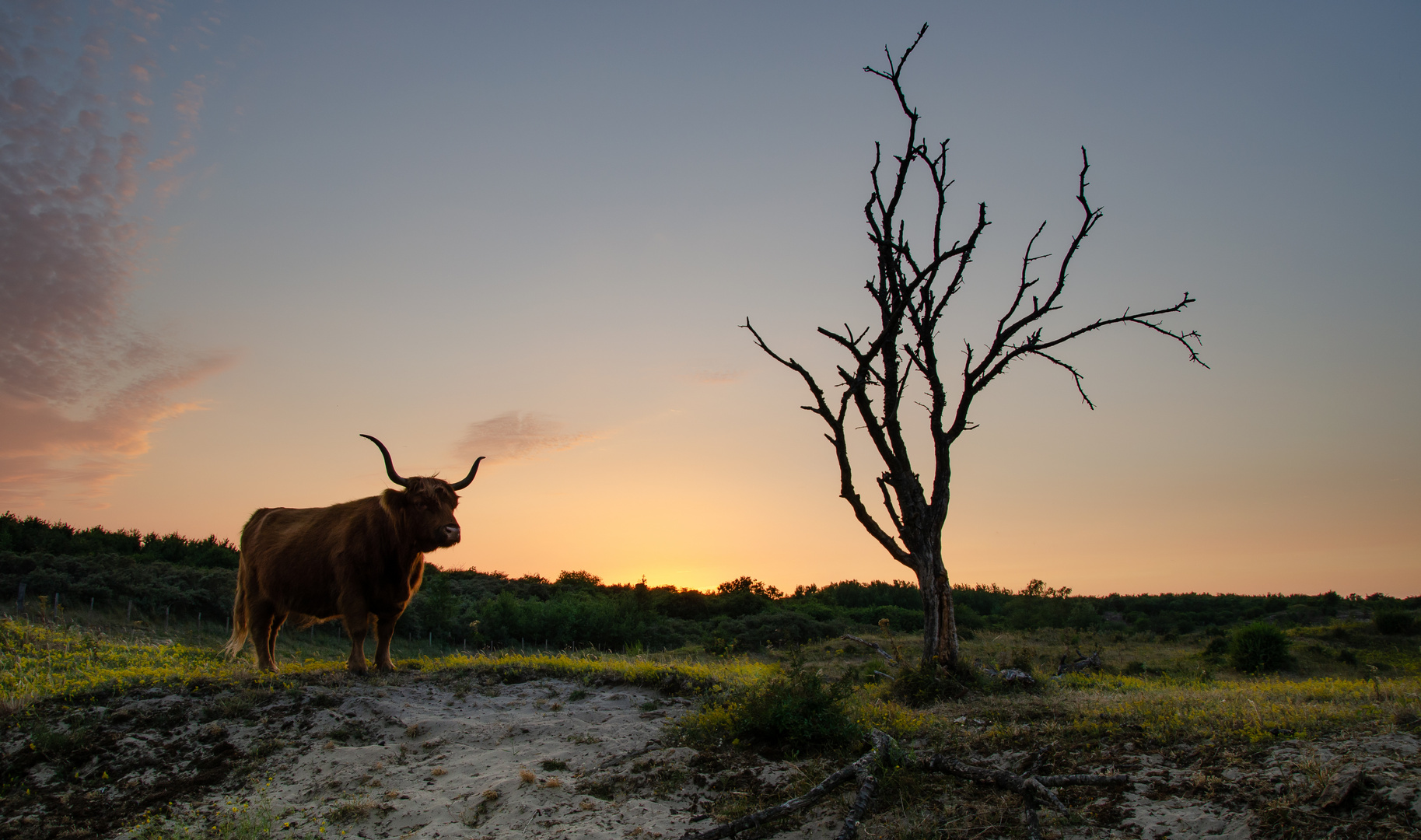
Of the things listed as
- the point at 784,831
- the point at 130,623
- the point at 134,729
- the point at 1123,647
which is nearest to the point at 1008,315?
the point at 784,831

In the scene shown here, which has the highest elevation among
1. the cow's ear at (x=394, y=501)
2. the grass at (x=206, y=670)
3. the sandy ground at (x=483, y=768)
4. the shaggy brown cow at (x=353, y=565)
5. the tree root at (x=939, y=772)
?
the cow's ear at (x=394, y=501)

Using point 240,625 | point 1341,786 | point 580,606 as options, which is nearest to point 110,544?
point 580,606

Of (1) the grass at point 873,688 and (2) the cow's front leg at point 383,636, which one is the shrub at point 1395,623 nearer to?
(1) the grass at point 873,688

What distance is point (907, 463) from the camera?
11039 millimetres

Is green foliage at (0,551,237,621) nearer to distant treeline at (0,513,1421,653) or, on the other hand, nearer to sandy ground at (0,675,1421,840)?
distant treeline at (0,513,1421,653)

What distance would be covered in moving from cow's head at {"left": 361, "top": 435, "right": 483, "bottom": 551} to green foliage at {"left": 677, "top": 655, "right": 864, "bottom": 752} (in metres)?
3.69

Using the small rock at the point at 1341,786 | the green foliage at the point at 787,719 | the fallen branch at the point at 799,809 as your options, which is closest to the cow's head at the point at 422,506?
the green foliage at the point at 787,719

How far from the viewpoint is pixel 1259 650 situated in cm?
1808

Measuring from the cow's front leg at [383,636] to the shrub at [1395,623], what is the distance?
101 ft

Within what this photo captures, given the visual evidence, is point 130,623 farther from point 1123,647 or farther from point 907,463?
point 1123,647

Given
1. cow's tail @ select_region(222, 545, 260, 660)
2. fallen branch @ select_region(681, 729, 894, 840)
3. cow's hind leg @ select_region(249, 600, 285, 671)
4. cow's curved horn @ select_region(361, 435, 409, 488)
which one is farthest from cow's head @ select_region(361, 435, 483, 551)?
fallen branch @ select_region(681, 729, 894, 840)

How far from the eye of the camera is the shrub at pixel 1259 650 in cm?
1778

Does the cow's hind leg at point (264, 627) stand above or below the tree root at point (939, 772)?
above

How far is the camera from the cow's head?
8633 mm
